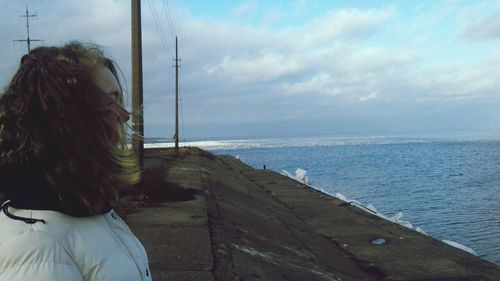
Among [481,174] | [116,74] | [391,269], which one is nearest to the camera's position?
[116,74]

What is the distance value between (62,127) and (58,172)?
13cm

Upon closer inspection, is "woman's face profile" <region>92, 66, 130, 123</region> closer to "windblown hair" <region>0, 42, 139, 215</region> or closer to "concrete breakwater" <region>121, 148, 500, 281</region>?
"windblown hair" <region>0, 42, 139, 215</region>

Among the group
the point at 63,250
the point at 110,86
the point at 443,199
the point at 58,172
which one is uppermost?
the point at 110,86

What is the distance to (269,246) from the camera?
8.21 meters

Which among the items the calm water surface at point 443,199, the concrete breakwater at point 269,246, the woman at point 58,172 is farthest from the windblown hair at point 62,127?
the calm water surface at point 443,199

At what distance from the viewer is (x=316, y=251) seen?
31.1 ft

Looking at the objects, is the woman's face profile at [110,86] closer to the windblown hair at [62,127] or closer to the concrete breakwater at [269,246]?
the windblown hair at [62,127]

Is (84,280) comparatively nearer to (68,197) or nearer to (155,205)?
(68,197)

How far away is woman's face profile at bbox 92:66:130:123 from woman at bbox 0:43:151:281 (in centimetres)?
3

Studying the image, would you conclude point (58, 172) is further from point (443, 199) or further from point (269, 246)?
point (443, 199)

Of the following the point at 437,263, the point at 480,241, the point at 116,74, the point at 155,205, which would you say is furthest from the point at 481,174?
the point at 116,74

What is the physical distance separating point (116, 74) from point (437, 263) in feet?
29.1

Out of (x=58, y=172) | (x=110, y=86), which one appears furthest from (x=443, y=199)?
(x=58, y=172)

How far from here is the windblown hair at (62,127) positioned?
1.36 metres
